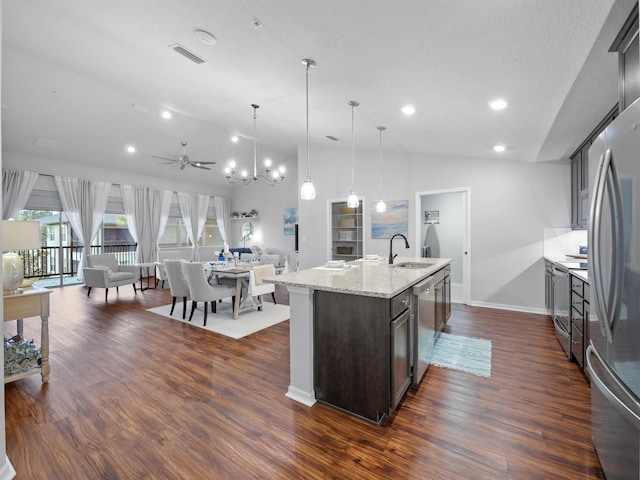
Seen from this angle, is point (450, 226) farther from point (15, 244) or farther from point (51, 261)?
point (51, 261)

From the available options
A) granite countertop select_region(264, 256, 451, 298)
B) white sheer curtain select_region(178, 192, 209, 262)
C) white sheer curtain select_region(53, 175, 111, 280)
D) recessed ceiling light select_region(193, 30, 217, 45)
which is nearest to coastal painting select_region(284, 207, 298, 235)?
white sheer curtain select_region(178, 192, 209, 262)

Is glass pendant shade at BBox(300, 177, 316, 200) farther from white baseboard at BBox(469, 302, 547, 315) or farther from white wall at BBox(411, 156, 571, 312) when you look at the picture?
white baseboard at BBox(469, 302, 547, 315)

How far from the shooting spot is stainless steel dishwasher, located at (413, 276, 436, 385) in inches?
91.2

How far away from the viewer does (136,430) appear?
1899mm

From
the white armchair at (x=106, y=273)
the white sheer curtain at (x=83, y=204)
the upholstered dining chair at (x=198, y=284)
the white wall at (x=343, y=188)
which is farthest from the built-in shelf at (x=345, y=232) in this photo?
the white sheer curtain at (x=83, y=204)

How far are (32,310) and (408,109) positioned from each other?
3879mm

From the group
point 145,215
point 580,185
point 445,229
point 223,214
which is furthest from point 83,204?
point 580,185

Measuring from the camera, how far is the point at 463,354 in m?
3.04

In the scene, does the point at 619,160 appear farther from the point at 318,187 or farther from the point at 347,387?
the point at 318,187

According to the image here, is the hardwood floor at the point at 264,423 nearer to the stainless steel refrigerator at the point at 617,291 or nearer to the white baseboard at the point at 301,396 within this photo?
the white baseboard at the point at 301,396

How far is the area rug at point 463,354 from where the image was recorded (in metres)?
2.73

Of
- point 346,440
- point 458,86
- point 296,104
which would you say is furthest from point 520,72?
point 346,440

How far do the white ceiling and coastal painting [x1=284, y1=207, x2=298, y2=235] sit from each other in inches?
149

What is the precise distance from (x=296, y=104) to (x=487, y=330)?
12.3 ft
